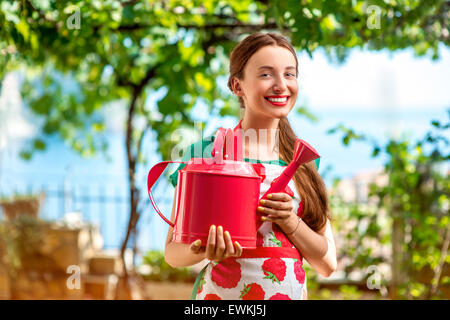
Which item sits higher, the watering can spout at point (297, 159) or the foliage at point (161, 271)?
the watering can spout at point (297, 159)

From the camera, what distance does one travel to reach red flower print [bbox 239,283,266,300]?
103 cm

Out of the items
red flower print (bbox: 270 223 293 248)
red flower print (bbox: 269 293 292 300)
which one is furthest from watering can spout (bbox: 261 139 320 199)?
red flower print (bbox: 269 293 292 300)

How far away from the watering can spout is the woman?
24 mm

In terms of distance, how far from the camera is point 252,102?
3.65ft

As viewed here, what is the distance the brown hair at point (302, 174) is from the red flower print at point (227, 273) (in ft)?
0.65

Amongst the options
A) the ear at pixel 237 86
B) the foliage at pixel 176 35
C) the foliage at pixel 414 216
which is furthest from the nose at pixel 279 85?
the foliage at pixel 414 216

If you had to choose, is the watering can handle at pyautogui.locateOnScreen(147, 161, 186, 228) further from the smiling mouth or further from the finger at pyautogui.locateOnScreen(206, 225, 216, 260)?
the smiling mouth

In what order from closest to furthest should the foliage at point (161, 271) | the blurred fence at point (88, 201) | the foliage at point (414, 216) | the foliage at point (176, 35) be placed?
1. the foliage at point (176, 35)
2. the foliage at point (414, 216)
3. the foliage at point (161, 271)
4. the blurred fence at point (88, 201)

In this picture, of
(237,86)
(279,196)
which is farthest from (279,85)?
(279,196)

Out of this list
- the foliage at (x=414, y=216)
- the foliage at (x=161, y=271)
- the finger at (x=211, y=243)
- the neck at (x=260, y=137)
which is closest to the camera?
the finger at (x=211, y=243)

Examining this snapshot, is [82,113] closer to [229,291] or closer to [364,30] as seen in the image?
[364,30]

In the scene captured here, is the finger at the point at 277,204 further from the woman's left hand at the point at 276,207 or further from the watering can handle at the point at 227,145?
the watering can handle at the point at 227,145

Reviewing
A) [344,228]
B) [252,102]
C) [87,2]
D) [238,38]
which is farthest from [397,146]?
[252,102]

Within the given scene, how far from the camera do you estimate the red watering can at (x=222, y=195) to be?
0.96 meters
